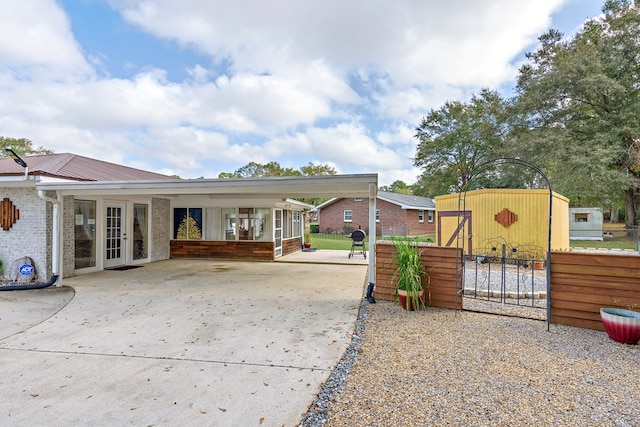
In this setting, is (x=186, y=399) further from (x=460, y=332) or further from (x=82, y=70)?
(x=82, y=70)

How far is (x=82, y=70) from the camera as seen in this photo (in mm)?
11703

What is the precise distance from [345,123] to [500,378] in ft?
61.0

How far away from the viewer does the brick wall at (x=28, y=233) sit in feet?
23.2

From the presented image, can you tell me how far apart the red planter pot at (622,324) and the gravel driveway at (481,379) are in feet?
0.35

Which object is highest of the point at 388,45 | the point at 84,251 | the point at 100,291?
the point at 388,45

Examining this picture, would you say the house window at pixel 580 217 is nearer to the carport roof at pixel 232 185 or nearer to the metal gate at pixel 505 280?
the metal gate at pixel 505 280

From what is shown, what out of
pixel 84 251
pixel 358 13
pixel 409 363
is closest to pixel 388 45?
pixel 358 13

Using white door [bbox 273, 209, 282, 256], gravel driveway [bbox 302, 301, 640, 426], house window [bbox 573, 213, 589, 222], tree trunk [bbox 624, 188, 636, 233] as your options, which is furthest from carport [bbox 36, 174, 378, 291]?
house window [bbox 573, 213, 589, 222]

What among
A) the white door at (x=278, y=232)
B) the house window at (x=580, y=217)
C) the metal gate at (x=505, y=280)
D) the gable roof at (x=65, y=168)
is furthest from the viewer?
the house window at (x=580, y=217)

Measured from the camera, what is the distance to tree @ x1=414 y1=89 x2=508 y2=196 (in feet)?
88.0

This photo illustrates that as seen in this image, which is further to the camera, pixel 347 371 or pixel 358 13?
pixel 358 13

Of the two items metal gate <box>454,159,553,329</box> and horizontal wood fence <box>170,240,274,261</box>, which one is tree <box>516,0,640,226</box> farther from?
horizontal wood fence <box>170,240,274,261</box>

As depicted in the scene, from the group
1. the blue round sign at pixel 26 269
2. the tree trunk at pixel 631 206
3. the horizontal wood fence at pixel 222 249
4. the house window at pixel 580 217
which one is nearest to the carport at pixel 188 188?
the blue round sign at pixel 26 269

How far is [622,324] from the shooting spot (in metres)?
3.74
